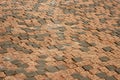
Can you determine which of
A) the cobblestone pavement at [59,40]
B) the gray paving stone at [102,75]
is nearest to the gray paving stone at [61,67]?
the cobblestone pavement at [59,40]

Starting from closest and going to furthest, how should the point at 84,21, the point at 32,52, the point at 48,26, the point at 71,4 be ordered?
the point at 32,52 → the point at 48,26 → the point at 84,21 → the point at 71,4

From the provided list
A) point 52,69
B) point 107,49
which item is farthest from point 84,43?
point 52,69

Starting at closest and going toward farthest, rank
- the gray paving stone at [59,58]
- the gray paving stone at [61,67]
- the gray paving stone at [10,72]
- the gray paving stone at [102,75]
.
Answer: the gray paving stone at [10,72] → the gray paving stone at [102,75] → the gray paving stone at [61,67] → the gray paving stone at [59,58]

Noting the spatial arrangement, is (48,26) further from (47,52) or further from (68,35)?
(47,52)

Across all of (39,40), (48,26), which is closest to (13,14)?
(48,26)

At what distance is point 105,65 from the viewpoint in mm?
5297

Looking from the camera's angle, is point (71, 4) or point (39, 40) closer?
point (39, 40)

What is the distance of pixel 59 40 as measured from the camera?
6.20 m

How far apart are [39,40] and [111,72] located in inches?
78.5

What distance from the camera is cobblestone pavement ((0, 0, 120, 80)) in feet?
16.4

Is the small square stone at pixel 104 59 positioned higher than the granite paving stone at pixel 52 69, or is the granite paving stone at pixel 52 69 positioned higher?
the granite paving stone at pixel 52 69

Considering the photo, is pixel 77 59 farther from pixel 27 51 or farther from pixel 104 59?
pixel 27 51

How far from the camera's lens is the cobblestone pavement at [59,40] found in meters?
5.00

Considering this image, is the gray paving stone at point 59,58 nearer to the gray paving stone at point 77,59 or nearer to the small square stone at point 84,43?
the gray paving stone at point 77,59
